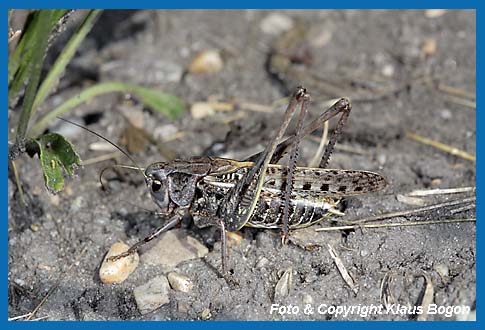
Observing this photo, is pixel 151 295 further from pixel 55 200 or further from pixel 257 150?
pixel 257 150

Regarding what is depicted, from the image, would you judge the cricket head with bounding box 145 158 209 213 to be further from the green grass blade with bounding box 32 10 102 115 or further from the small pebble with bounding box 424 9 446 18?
the small pebble with bounding box 424 9 446 18

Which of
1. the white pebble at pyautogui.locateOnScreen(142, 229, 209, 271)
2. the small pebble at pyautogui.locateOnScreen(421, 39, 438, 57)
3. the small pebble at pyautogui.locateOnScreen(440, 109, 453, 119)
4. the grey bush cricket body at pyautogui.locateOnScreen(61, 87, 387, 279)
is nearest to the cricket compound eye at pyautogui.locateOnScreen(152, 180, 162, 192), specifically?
the grey bush cricket body at pyautogui.locateOnScreen(61, 87, 387, 279)

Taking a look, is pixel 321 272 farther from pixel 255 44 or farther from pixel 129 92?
pixel 255 44

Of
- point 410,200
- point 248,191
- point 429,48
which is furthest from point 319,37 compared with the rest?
point 248,191

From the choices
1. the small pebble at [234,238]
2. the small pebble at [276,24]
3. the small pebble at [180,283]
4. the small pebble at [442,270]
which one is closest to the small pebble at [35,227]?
the small pebble at [180,283]

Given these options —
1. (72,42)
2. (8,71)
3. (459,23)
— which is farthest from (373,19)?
(8,71)

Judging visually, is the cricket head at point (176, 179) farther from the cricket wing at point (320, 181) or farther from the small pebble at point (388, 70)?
the small pebble at point (388, 70)
